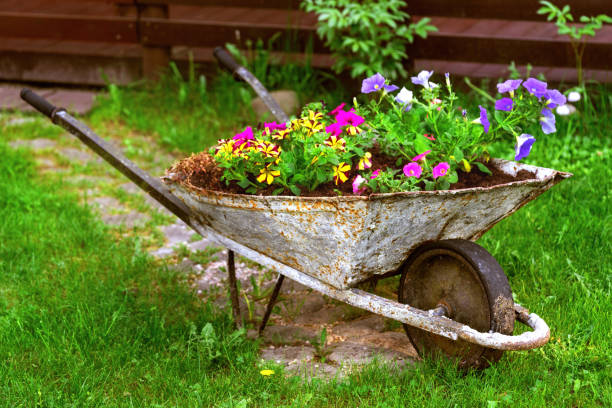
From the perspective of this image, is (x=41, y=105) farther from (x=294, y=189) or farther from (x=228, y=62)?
(x=294, y=189)

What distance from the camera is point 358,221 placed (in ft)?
7.54

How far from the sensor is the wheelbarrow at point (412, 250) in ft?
7.64

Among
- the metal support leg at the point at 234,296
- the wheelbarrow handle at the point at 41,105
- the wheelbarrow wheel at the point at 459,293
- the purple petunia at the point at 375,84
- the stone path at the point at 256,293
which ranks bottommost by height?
the stone path at the point at 256,293

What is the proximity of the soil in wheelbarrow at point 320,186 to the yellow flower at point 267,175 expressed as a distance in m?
0.10

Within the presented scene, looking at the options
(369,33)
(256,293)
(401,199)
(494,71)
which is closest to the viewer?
(401,199)

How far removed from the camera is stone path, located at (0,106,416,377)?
9.42 feet

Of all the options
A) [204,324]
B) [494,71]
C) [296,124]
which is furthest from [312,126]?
[494,71]

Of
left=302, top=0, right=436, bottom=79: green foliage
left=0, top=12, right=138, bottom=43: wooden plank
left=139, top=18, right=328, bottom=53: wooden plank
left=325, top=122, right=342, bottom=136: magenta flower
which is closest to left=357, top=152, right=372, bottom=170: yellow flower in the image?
left=325, top=122, right=342, bottom=136: magenta flower

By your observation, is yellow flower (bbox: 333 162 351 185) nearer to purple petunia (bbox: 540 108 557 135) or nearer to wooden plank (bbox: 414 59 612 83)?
purple petunia (bbox: 540 108 557 135)

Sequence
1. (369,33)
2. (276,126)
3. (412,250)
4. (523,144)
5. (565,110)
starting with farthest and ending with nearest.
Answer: (369,33) → (565,110) → (276,126) → (412,250) → (523,144)

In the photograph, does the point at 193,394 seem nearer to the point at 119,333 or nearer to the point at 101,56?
the point at 119,333

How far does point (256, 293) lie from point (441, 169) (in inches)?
Result: 47.3

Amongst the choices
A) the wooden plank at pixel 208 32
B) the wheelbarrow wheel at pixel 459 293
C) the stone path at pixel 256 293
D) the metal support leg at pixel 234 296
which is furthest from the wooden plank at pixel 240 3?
the wheelbarrow wheel at pixel 459 293

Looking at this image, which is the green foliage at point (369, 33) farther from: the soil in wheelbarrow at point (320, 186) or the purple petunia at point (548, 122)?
the purple petunia at point (548, 122)
